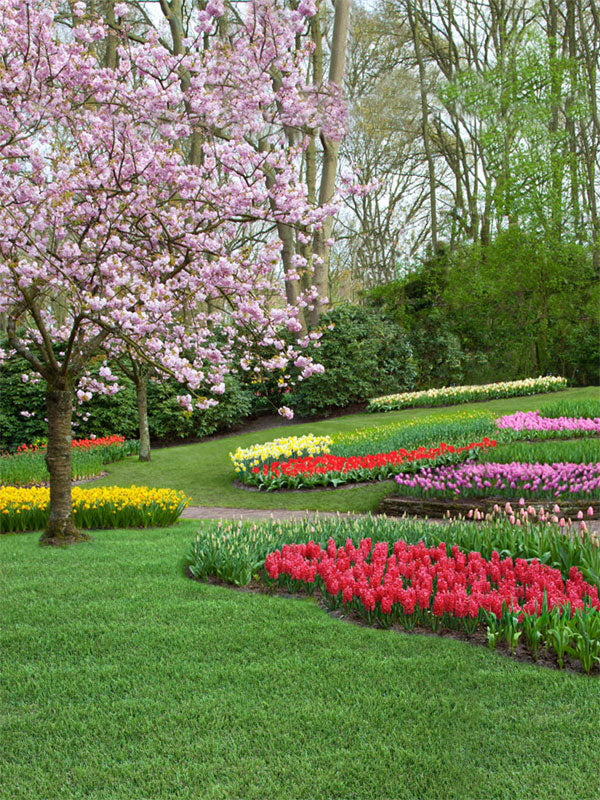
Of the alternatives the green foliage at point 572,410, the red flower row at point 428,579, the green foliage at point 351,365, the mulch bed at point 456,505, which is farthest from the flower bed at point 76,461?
the green foliage at point 572,410

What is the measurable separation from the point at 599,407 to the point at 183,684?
10.6m

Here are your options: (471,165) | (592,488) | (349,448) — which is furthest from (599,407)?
(471,165)

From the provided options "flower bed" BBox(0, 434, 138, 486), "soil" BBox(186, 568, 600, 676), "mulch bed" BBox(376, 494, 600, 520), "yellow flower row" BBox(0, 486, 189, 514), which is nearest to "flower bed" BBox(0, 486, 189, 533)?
"yellow flower row" BBox(0, 486, 189, 514)

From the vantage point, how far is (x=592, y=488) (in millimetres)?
6648

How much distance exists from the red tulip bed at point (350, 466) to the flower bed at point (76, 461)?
13.2 feet

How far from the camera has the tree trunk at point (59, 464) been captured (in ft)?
21.0

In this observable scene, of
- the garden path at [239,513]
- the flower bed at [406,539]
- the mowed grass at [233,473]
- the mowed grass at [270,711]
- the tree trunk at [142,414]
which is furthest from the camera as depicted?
the tree trunk at [142,414]

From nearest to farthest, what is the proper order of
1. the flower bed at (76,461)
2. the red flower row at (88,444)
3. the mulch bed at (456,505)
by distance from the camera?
the mulch bed at (456,505) → the flower bed at (76,461) → the red flower row at (88,444)

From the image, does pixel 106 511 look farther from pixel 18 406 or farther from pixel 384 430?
pixel 18 406

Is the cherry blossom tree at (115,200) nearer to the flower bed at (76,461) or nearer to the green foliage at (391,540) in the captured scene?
the green foliage at (391,540)

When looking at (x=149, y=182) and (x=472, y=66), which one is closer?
(x=149, y=182)

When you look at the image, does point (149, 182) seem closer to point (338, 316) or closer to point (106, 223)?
point (106, 223)

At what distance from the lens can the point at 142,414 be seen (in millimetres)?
13438

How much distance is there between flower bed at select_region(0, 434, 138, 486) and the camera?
11445 millimetres
